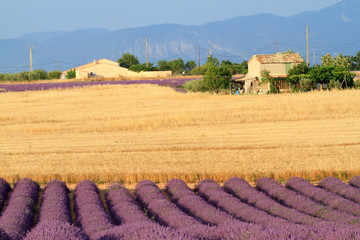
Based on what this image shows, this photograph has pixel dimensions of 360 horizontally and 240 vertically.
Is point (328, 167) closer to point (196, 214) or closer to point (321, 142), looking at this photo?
point (321, 142)

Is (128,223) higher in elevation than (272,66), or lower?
lower

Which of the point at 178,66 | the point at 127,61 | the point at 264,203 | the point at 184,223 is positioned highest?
the point at 127,61

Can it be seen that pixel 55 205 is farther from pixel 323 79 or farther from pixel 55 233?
pixel 323 79

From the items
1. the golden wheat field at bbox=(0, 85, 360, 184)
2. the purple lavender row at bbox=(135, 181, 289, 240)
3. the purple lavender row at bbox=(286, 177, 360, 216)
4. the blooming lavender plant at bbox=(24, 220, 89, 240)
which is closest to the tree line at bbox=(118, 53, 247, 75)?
the golden wheat field at bbox=(0, 85, 360, 184)

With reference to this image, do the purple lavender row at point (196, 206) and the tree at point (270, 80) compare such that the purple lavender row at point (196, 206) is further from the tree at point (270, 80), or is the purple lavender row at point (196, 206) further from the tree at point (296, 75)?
the tree at point (270, 80)

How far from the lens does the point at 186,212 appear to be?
1246 cm

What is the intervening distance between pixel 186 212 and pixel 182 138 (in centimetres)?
1285

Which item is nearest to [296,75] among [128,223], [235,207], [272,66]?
[272,66]

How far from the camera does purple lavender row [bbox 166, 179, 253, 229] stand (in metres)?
10.8

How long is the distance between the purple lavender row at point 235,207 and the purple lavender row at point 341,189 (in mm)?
2874


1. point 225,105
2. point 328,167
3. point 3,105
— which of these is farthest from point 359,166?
point 3,105

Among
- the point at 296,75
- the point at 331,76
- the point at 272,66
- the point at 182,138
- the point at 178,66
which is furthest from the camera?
the point at 178,66

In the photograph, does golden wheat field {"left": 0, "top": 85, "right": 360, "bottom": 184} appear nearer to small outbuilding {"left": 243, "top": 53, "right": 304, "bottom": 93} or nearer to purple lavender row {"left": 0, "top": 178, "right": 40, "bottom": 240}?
purple lavender row {"left": 0, "top": 178, "right": 40, "bottom": 240}

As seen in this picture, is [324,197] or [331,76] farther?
[331,76]
